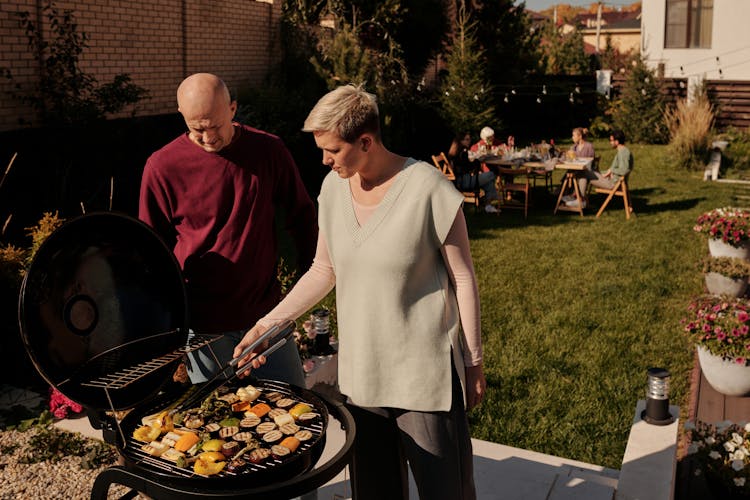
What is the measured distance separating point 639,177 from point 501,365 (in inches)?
427

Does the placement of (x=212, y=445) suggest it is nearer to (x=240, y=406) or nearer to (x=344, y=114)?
(x=240, y=406)

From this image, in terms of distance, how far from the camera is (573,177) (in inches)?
504

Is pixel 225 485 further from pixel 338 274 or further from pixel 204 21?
pixel 204 21

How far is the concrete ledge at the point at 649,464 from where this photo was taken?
3697 millimetres

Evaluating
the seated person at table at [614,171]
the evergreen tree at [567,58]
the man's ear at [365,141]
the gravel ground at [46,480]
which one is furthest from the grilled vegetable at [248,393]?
the evergreen tree at [567,58]

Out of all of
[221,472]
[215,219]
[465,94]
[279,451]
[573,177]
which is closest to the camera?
[221,472]

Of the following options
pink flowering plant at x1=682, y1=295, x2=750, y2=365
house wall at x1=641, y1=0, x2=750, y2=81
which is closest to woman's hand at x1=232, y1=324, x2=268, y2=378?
pink flowering plant at x1=682, y1=295, x2=750, y2=365

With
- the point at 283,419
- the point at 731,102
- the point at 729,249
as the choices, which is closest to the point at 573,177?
the point at 729,249

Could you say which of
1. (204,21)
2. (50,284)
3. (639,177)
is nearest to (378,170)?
(50,284)

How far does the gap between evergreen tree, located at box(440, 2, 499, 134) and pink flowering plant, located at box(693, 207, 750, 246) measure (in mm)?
10597

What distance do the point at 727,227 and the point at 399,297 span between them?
6821 mm

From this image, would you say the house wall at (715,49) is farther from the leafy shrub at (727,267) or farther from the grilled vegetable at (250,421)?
the grilled vegetable at (250,421)

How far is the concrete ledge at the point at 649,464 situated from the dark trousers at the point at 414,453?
1254mm

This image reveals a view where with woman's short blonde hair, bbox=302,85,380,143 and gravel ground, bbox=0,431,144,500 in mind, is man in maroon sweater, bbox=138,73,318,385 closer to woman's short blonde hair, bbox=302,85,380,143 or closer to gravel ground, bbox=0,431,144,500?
woman's short blonde hair, bbox=302,85,380,143
